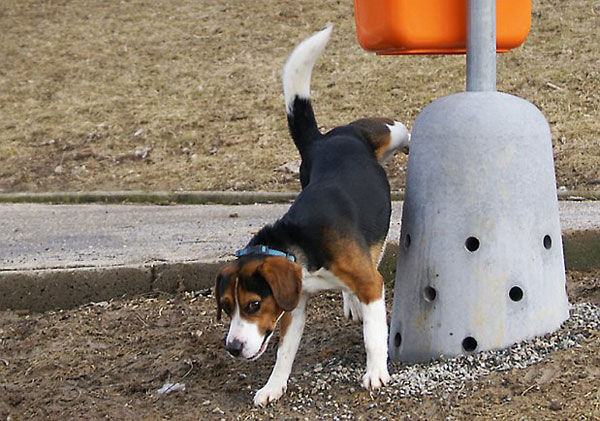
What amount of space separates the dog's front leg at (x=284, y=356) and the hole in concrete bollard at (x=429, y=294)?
1.60ft

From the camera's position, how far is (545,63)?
36.6ft

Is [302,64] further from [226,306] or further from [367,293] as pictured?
[226,306]

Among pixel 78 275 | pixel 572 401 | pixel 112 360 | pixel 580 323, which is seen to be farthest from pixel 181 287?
pixel 572 401

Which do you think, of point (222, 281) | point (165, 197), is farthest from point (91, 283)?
point (165, 197)

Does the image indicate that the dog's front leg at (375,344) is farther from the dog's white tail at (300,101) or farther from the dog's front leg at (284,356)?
the dog's white tail at (300,101)

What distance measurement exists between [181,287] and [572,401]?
102 inches

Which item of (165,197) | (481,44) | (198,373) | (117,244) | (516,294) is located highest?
(481,44)

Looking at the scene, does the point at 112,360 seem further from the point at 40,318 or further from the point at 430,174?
the point at 430,174

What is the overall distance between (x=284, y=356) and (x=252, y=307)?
400 millimetres

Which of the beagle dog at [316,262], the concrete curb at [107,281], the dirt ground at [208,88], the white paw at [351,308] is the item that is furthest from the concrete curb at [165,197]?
the beagle dog at [316,262]

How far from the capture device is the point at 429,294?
3871 mm

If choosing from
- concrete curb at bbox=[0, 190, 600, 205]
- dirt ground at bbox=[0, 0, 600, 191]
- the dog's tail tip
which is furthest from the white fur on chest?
dirt ground at bbox=[0, 0, 600, 191]

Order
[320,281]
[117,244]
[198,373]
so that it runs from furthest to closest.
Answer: [117,244]
[198,373]
[320,281]

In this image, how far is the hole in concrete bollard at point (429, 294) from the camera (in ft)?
12.7
